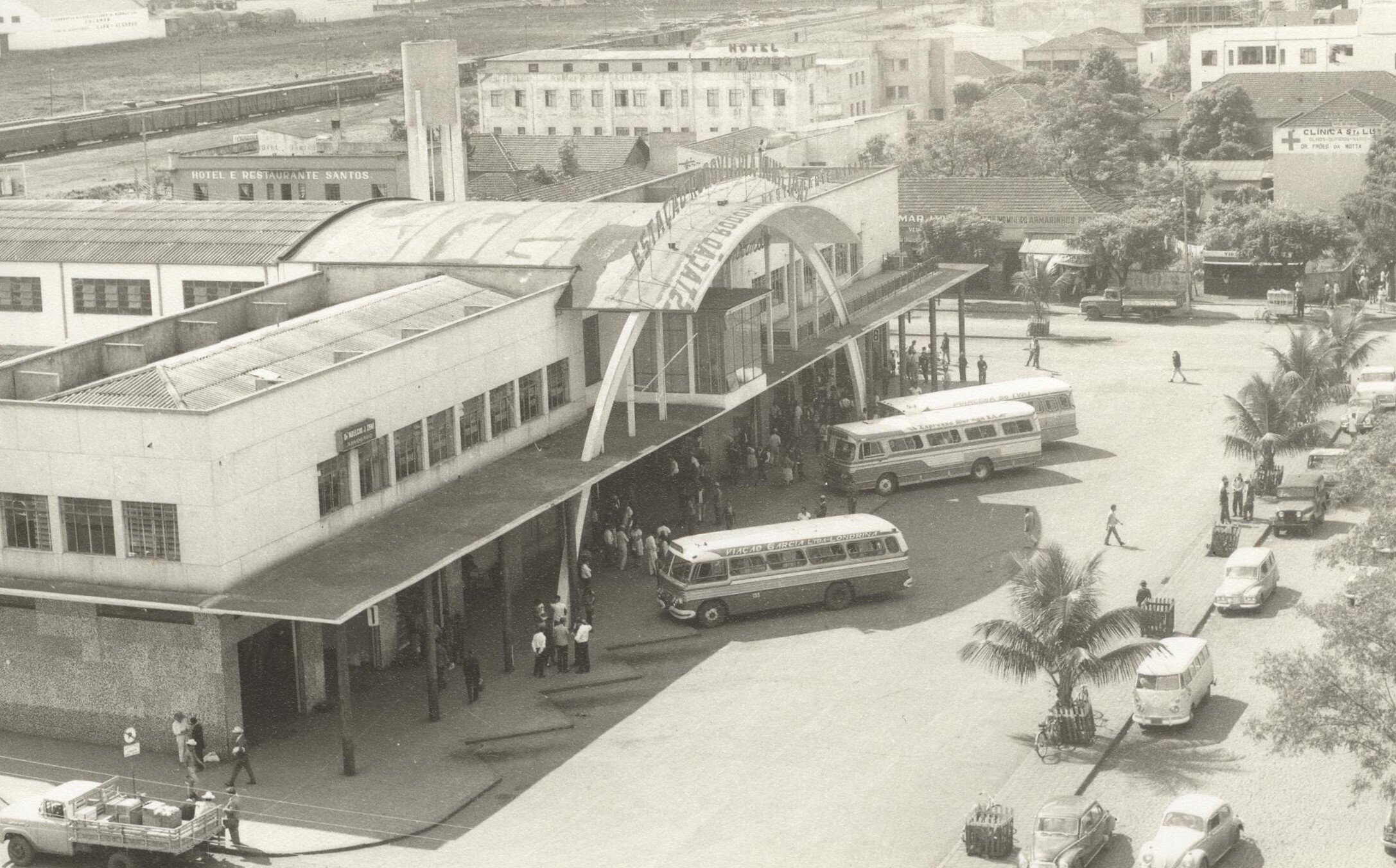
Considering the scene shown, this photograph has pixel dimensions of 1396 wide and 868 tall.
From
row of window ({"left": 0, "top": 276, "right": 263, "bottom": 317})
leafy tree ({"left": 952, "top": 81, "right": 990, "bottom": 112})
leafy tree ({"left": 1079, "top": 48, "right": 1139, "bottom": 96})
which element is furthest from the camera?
leafy tree ({"left": 952, "top": 81, "right": 990, "bottom": 112})

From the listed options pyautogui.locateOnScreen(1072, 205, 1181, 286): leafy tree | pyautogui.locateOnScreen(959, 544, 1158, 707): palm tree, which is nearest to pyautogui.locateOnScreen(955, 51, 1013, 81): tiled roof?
pyautogui.locateOnScreen(1072, 205, 1181, 286): leafy tree

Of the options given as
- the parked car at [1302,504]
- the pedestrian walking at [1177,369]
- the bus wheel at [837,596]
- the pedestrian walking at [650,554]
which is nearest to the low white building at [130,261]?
the pedestrian walking at [650,554]

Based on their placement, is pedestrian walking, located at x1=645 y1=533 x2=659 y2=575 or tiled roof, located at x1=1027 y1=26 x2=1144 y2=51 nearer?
pedestrian walking, located at x1=645 y1=533 x2=659 y2=575

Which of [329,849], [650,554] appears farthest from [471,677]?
[650,554]

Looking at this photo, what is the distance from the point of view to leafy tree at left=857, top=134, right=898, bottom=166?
108 m

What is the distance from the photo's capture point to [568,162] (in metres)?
109

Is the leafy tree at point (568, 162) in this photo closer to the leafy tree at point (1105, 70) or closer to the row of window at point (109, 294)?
the leafy tree at point (1105, 70)

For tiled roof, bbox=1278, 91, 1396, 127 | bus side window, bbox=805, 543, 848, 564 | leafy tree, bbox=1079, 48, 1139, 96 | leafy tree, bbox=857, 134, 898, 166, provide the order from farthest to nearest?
1. leafy tree, bbox=1079, 48, 1139, 96
2. leafy tree, bbox=857, 134, 898, 166
3. tiled roof, bbox=1278, 91, 1396, 127
4. bus side window, bbox=805, 543, 848, 564

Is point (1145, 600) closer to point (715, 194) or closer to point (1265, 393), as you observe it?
point (1265, 393)

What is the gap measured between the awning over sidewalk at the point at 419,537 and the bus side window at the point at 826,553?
5107 millimetres

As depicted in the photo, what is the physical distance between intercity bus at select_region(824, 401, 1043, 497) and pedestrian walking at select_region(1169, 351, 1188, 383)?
14.4 metres

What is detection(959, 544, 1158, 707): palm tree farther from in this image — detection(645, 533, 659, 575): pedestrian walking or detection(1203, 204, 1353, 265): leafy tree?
detection(1203, 204, 1353, 265): leafy tree

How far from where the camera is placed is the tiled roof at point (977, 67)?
176m

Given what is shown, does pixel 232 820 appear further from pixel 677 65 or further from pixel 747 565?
pixel 677 65
